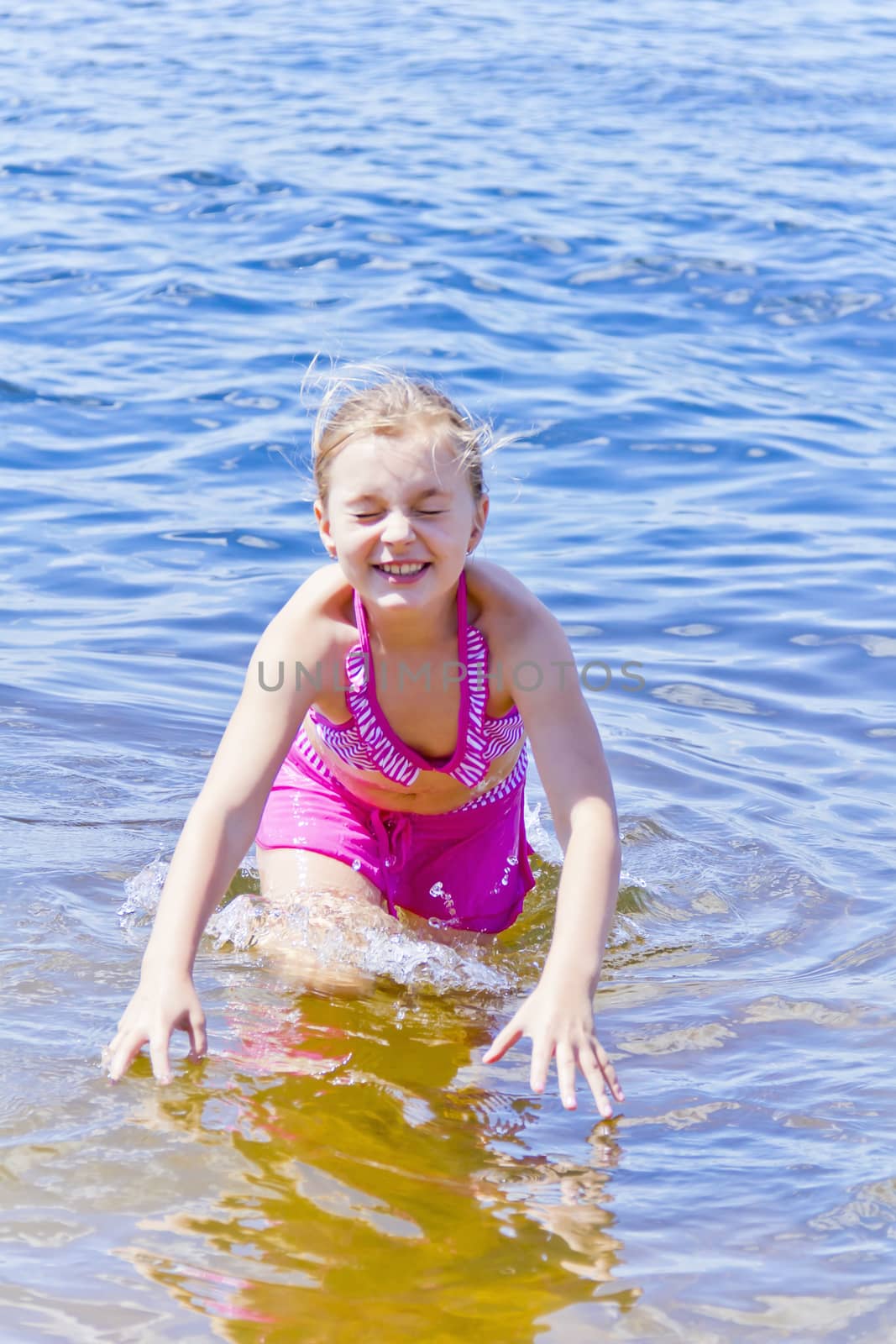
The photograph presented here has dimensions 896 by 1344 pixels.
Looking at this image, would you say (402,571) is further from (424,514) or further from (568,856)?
(568,856)

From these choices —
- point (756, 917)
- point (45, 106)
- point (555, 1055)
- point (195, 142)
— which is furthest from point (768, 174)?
point (555, 1055)

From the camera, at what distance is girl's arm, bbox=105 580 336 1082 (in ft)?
9.45

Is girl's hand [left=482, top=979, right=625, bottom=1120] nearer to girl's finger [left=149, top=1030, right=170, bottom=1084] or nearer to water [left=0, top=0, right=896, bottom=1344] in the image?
water [left=0, top=0, right=896, bottom=1344]

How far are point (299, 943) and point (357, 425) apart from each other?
1195 millimetres

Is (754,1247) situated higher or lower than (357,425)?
lower

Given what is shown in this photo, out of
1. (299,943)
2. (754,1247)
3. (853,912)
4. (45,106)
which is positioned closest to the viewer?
(754,1247)

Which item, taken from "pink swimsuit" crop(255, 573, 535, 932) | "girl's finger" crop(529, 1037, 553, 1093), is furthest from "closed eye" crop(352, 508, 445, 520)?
"girl's finger" crop(529, 1037, 553, 1093)

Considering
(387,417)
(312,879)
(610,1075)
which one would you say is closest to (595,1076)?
(610,1075)

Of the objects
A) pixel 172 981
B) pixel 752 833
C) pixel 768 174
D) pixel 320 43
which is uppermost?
pixel 320 43

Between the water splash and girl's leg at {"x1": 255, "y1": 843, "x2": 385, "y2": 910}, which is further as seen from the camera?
girl's leg at {"x1": 255, "y1": 843, "x2": 385, "y2": 910}

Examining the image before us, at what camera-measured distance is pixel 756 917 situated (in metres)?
4.14

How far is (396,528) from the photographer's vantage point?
133 inches

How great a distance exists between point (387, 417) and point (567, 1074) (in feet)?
4.72

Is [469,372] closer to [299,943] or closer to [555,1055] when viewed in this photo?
[299,943]
